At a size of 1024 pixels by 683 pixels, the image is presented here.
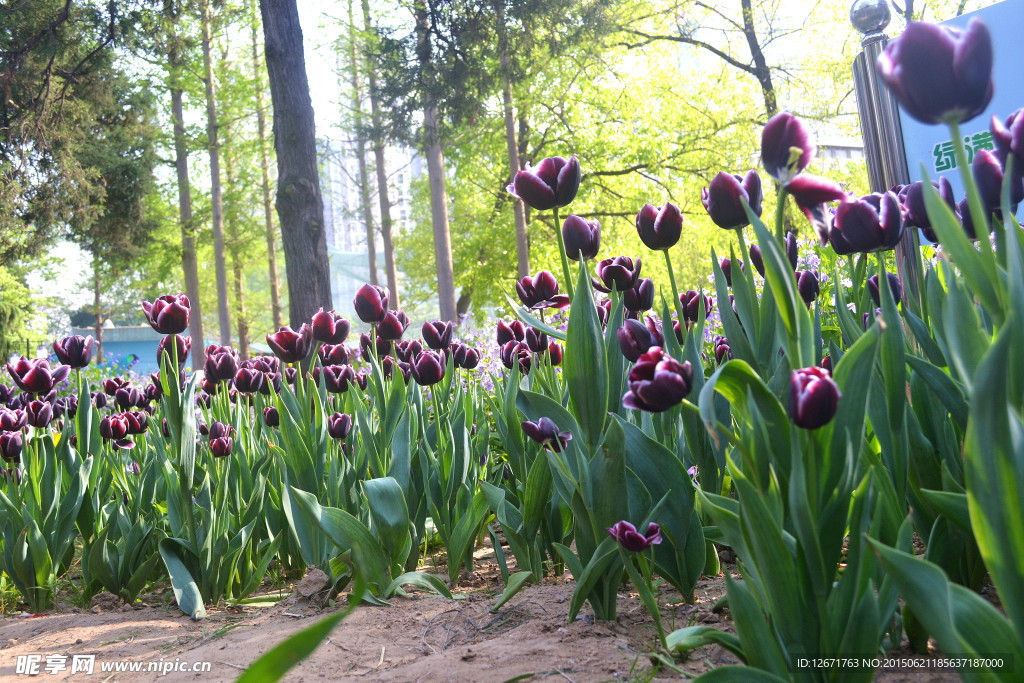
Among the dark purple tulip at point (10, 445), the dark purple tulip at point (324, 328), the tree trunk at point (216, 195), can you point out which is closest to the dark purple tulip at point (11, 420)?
the dark purple tulip at point (10, 445)

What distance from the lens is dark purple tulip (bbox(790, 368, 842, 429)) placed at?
3.50 feet

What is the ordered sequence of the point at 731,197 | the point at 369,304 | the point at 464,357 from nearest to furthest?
the point at 731,197 → the point at 369,304 → the point at 464,357

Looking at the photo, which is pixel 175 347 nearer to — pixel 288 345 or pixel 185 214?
pixel 288 345

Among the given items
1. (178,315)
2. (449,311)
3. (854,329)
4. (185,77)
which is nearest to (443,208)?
(449,311)

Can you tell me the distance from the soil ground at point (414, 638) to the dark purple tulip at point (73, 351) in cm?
100

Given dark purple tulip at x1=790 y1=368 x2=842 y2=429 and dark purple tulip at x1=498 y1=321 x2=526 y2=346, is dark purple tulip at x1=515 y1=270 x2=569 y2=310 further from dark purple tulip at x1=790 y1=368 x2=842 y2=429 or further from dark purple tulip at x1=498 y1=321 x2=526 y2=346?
dark purple tulip at x1=790 y1=368 x2=842 y2=429

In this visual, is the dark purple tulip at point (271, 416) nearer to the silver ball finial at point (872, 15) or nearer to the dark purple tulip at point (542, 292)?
the dark purple tulip at point (542, 292)

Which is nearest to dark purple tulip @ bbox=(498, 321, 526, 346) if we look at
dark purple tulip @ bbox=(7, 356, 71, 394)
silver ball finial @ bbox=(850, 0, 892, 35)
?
dark purple tulip @ bbox=(7, 356, 71, 394)

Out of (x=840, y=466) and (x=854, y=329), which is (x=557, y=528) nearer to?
(x=854, y=329)

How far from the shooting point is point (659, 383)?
1238mm

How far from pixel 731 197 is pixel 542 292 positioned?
1.02m

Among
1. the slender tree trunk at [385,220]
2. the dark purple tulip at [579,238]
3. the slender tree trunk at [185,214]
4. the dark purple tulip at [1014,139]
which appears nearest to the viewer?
the dark purple tulip at [1014,139]

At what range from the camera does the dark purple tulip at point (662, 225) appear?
1888 millimetres

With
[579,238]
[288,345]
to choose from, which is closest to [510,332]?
[288,345]
